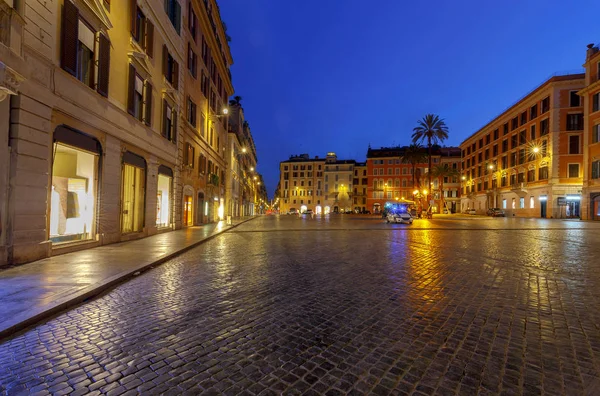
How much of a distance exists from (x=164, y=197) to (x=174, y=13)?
1144cm

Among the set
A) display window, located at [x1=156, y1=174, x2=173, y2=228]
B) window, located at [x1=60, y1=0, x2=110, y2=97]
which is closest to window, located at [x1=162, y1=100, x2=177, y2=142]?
display window, located at [x1=156, y1=174, x2=173, y2=228]

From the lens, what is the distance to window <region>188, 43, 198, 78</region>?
76.1 feet

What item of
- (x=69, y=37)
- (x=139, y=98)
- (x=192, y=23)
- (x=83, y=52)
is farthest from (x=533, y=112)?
(x=69, y=37)

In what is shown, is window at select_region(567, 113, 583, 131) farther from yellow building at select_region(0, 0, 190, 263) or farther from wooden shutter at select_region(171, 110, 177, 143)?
yellow building at select_region(0, 0, 190, 263)

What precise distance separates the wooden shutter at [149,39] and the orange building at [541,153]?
4316 centimetres

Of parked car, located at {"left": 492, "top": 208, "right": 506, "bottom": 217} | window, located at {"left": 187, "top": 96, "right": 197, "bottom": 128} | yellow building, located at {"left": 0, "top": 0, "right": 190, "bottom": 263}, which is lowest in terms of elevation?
parked car, located at {"left": 492, "top": 208, "right": 506, "bottom": 217}

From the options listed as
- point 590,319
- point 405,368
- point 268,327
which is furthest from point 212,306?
point 590,319

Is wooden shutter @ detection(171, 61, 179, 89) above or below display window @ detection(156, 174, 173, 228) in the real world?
above

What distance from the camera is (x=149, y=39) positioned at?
53.1 feet

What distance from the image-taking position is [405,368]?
10.5 ft

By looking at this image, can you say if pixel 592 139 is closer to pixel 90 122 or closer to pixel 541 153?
pixel 541 153

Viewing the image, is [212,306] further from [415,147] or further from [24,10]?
[415,147]

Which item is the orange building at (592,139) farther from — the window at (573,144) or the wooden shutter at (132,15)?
the wooden shutter at (132,15)

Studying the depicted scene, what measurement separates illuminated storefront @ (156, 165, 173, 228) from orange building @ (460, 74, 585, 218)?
1660 inches
